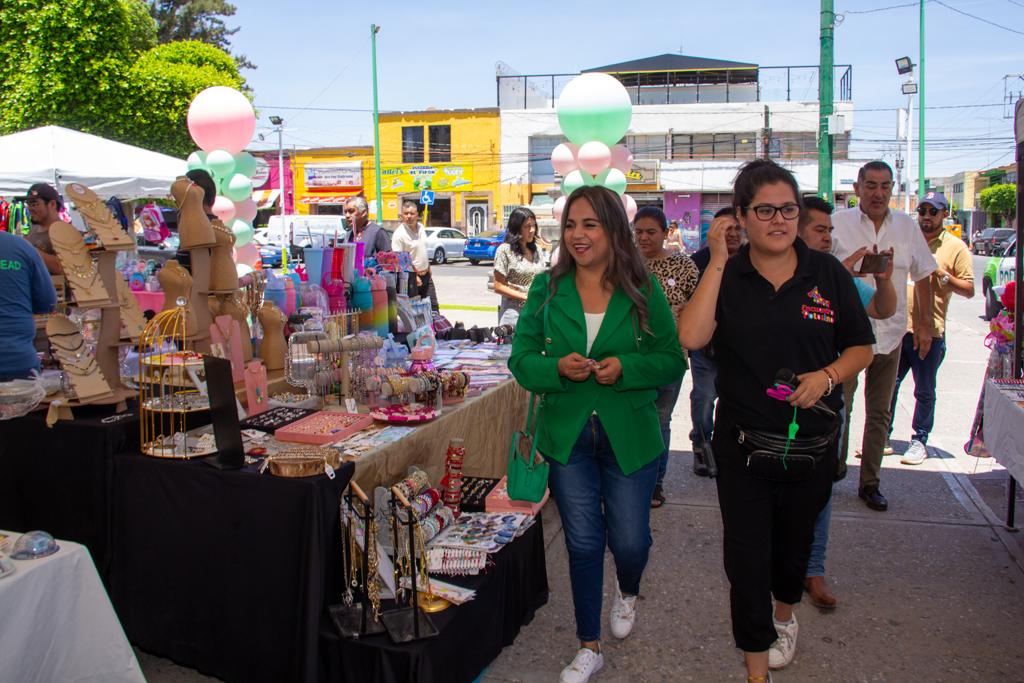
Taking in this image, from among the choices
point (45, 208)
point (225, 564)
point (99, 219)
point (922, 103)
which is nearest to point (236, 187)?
point (45, 208)

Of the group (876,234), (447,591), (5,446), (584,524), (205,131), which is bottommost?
(447,591)

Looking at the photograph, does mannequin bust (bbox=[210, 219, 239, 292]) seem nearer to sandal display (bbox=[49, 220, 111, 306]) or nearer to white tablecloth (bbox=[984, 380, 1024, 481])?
sandal display (bbox=[49, 220, 111, 306])

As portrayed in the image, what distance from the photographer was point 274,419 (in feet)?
9.91

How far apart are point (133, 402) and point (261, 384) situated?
0.48 m

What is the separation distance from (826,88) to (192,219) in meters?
9.67

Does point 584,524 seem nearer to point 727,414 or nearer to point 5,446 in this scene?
point 727,414

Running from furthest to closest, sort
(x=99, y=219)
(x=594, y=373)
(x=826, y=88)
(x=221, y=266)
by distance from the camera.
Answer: (x=826, y=88) → (x=221, y=266) → (x=99, y=219) → (x=594, y=373)

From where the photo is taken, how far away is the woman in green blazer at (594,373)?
246cm

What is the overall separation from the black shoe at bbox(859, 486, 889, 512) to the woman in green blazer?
223cm

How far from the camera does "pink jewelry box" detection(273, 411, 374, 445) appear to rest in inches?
109

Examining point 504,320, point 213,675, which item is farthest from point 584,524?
point 504,320

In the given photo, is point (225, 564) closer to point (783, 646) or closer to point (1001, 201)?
point (783, 646)

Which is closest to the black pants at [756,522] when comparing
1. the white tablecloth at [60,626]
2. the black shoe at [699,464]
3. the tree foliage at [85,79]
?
the white tablecloth at [60,626]

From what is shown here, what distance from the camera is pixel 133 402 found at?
2980 millimetres
